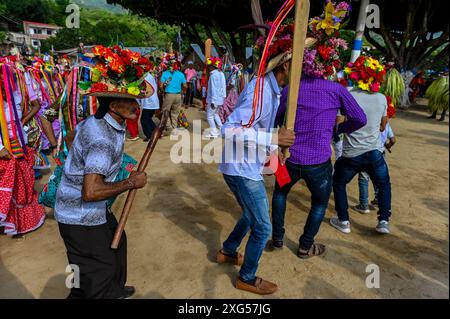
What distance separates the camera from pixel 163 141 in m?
7.51

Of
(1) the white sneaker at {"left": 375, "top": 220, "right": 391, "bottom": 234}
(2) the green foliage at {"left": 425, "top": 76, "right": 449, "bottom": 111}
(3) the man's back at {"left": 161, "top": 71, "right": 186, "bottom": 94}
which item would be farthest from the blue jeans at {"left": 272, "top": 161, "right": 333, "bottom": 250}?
(2) the green foliage at {"left": 425, "top": 76, "right": 449, "bottom": 111}

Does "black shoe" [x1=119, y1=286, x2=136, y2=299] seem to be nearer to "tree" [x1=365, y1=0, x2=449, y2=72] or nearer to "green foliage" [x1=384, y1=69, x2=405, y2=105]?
"green foliage" [x1=384, y1=69, x2=405, y2=105]

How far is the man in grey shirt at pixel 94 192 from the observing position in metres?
1.74

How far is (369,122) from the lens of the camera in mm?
3309

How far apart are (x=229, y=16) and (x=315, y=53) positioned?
13341mm

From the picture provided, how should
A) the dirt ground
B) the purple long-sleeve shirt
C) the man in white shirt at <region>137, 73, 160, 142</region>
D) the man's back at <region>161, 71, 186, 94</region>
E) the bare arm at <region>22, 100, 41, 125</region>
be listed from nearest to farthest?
the purple long-sleeve shirt → the dirt ground → the bare arm at <region>22, 100, 41, 125</region> → the man in white shirt at <region>137, 73, 160, 142</region> → the man's back at <region>161, 71, 186, 94</region>

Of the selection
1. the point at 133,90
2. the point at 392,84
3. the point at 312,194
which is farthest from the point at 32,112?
the point at 392,84

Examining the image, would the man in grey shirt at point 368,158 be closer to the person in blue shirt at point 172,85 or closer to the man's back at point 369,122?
the man's back at point 369,122

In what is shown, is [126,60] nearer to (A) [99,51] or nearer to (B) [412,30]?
(A) [99,51]

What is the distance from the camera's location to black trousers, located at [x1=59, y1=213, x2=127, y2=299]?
1.94 meters

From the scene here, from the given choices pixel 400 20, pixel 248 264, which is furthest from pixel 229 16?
pixel 248 264

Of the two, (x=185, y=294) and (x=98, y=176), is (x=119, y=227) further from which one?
(x=185, y=294)

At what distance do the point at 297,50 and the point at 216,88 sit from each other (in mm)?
5911
